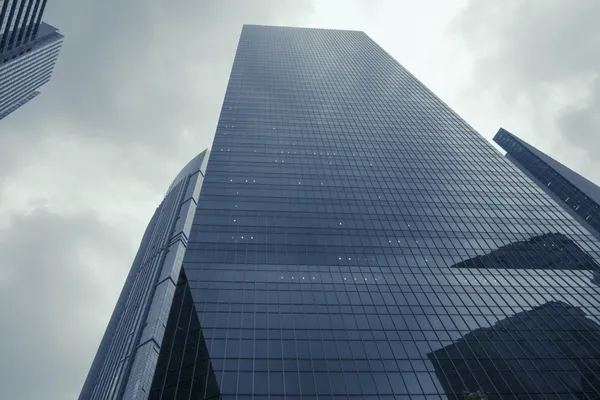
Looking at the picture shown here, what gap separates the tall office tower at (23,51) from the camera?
353 feet

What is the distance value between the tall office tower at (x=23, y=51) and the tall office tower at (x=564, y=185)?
576ft

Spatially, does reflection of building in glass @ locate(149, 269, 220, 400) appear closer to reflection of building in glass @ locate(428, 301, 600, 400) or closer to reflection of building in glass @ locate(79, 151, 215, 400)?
reflection of building in glass @ locate(79, 151, 215, 400)

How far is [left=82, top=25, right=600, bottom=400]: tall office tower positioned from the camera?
4159cm

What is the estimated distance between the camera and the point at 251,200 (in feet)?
219

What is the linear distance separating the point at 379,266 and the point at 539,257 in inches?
1053

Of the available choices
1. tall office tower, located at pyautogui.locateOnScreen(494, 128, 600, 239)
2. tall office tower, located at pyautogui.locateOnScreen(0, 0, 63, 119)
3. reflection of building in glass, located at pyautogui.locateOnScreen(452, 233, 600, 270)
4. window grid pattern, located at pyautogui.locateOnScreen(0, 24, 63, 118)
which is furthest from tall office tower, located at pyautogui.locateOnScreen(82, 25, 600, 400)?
tall office tower, located at pyautogui.locateOnScreen(494, 128, 600, 239)

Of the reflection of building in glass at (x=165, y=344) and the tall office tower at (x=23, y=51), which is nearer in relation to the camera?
the reflection of building in glass at (x=165, y=344)

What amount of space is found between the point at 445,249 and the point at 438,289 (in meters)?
9.90

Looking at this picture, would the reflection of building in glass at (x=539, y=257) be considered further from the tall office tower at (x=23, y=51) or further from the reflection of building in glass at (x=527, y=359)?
the tall office tower at (x=23, y=51)

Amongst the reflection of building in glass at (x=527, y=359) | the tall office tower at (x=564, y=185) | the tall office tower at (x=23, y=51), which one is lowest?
the reflection of building in glass at (x=527, y=359)

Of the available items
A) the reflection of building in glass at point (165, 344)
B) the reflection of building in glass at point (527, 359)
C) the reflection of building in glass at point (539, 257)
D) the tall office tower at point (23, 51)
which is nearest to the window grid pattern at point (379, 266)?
the reflection of building in glass at point (527, 359)

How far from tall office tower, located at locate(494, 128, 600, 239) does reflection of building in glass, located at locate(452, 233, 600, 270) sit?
8183cm

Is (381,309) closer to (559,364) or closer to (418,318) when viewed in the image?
(418,318)

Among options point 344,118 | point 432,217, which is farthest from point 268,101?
point 432,217
